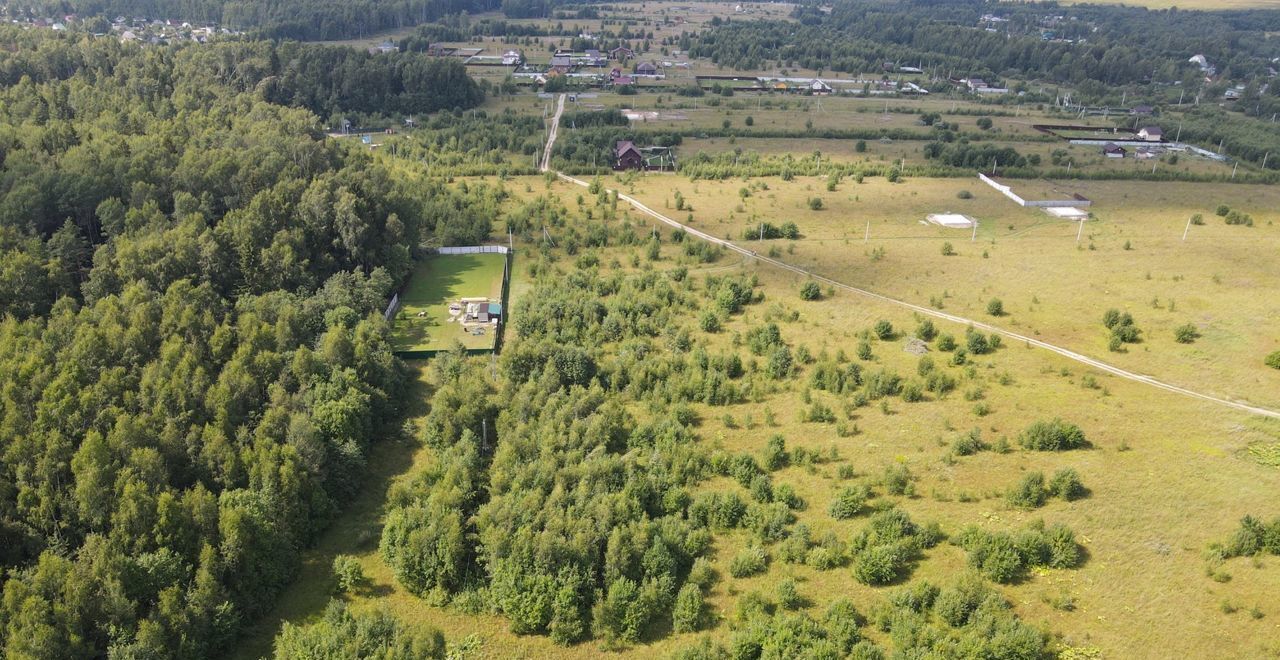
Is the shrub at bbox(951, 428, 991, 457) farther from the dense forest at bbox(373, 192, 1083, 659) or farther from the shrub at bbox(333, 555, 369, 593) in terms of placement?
the shrub at bbox(333, 555, 369, 593)

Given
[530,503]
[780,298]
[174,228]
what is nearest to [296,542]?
[530,503]

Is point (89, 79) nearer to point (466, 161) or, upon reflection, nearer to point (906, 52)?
point (466, 161)

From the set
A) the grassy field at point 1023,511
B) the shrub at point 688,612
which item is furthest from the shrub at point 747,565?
the shrub at point 688,612

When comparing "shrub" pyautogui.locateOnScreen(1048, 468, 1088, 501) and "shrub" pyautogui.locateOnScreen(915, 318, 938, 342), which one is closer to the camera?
"shrub" pyautogui.locateOnScreen(1048, 468, 1088, 501)

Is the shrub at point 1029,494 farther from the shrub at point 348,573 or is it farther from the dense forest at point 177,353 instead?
the dense forest at point 177,353

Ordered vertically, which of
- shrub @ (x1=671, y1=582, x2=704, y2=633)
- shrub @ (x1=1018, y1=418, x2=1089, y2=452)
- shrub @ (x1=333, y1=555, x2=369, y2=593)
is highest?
shrub @ (x1=1018, y1=418, x2=1089, y2=452)

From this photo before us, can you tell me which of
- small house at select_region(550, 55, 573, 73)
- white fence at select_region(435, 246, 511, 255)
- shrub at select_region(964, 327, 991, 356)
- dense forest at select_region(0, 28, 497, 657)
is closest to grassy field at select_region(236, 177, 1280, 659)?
shrub at select_region(964, 327, 991, 356)
